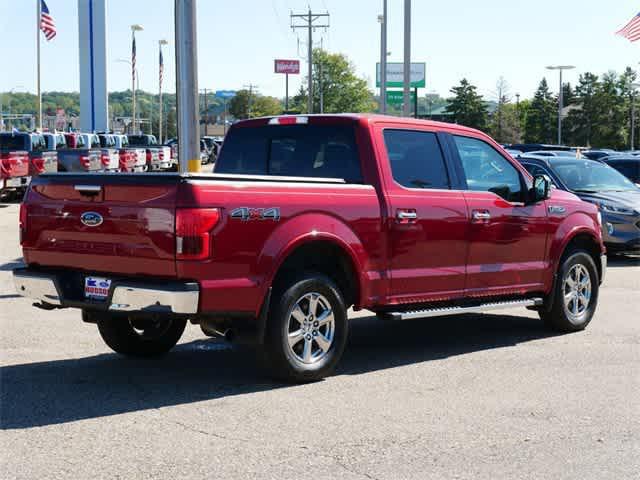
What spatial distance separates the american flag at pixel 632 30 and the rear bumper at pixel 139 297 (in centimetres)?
3079

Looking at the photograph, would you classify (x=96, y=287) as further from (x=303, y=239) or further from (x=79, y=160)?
(x=79, y=160)

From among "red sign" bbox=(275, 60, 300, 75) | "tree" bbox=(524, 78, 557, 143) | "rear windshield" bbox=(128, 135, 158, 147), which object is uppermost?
"red sign" bbox=(275, 60, 300, 75)

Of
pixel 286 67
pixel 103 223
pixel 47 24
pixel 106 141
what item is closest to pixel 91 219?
pixel 103 223

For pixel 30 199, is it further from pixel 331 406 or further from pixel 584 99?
pixel 584 99

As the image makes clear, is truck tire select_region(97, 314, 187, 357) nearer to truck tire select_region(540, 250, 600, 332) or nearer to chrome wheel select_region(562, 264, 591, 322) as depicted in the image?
truck tire select_region(540, 250, 600, 332)

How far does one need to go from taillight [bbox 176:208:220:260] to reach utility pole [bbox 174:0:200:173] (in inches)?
325

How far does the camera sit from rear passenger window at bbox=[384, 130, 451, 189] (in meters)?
8.15

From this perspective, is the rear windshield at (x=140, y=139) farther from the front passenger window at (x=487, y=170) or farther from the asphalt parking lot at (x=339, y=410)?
the front passenger window at (x=487, y=170)

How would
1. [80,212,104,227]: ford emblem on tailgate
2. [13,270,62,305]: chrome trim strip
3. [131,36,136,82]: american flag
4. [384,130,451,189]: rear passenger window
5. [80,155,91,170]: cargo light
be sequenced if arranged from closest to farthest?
[80,212,104,227]: ford emblem on tailgate, [13,270,62,305]: chrome trim strip, [384,130,451,189]: rear passenger window, [80,155,91,170]: cargo light, [131,36,136,82]: american flag

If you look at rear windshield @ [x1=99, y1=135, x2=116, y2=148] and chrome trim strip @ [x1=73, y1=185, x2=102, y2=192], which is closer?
chrome trim strip @ [x1=73, y1=185, x2=102, y2=192]

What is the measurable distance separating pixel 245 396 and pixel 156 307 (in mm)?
890

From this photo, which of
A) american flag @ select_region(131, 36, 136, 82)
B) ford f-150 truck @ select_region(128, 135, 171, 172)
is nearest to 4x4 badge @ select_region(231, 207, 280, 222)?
ford f-150 truck @ select_region(128, 135, 171, 172)

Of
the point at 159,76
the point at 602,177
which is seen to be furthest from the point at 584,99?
the point at 602,177

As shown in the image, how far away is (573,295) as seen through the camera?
9.80 m
